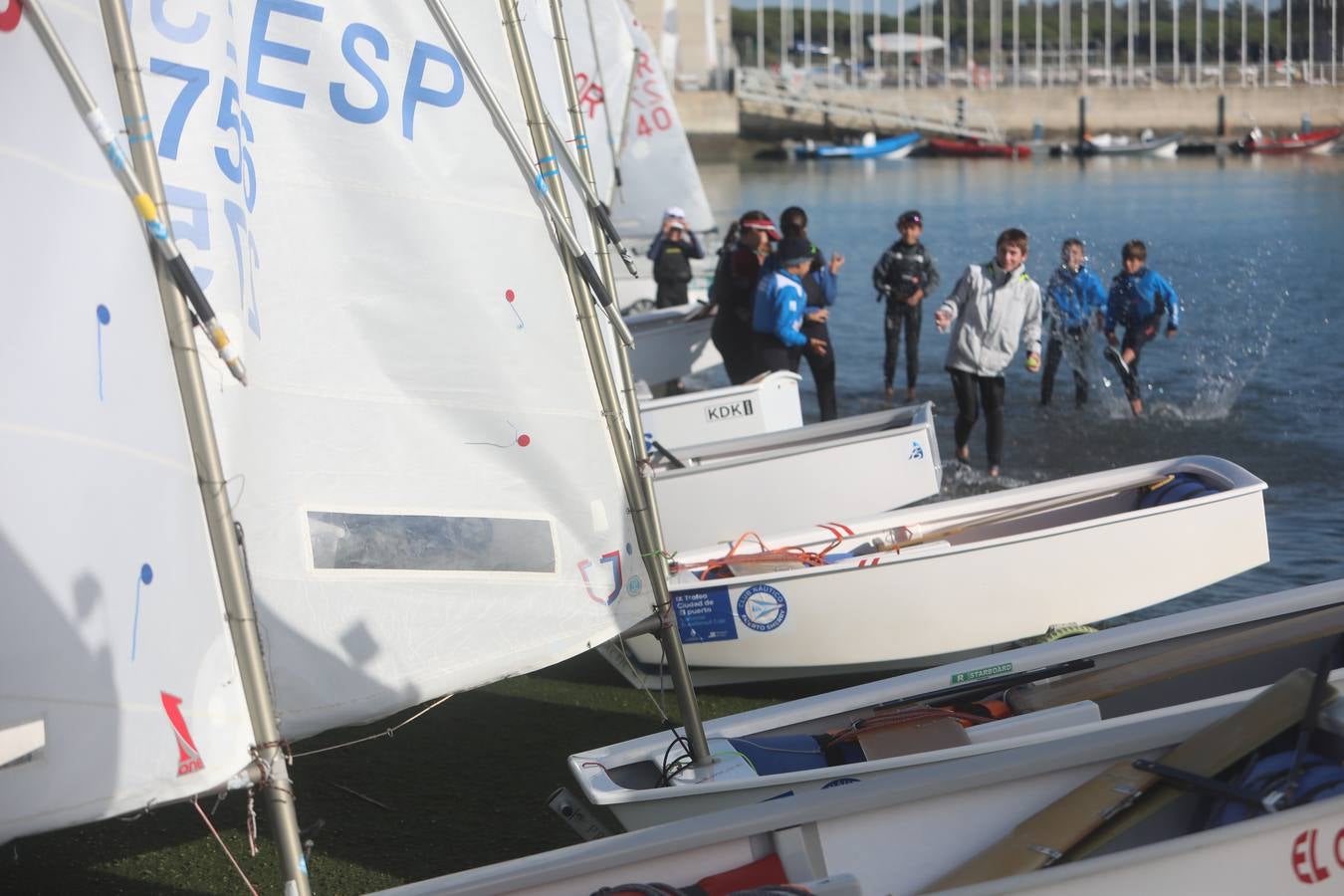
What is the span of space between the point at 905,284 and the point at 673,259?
6.62 feet

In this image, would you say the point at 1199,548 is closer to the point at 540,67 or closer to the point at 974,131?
the point at 540,67

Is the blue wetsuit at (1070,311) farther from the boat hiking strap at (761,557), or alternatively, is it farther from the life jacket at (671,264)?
the boat hiking strap at (761,557)

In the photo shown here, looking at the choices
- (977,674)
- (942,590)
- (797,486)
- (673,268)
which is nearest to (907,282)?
(673,268)

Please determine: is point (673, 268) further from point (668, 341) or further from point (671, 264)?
point (668, 341)

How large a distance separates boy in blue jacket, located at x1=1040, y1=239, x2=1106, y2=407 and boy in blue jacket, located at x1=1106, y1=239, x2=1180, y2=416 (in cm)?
12

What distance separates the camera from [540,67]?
4.11 m

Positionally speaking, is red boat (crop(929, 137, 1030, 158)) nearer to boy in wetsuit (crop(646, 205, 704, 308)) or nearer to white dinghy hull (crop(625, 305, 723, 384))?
boy in wetsuit (crop(646, 205, 704, 308))

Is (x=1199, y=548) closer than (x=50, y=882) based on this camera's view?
No

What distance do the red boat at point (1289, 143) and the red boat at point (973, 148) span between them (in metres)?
7.50

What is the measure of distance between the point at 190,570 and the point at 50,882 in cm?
211

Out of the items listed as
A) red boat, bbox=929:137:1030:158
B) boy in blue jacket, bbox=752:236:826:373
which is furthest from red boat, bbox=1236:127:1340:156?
boy in blue jacket, bbox=752:236:826:373

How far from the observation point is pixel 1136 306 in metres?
9.52

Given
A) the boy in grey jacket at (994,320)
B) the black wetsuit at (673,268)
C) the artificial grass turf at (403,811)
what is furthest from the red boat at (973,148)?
the artificial grass turf at (403,811)

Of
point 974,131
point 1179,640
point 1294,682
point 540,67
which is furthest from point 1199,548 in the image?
point 974,131
